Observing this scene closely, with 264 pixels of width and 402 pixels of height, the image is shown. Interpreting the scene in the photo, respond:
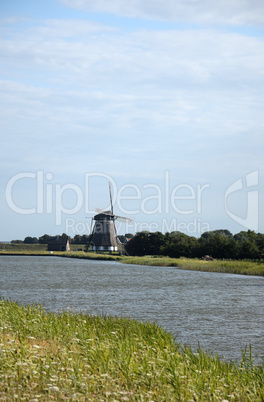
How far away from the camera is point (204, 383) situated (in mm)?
7695

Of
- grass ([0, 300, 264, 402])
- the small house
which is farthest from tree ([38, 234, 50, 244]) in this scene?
grass ([0, 300, 264, 402])

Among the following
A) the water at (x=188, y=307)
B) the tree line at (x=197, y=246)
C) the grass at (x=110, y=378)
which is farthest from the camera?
the tree line at (x=197, y=246)

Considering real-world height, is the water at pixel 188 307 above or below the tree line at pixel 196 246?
below

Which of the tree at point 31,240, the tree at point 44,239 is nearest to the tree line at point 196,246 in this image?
the tree at point 44,239

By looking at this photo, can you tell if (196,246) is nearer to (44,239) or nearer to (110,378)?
(110,378)

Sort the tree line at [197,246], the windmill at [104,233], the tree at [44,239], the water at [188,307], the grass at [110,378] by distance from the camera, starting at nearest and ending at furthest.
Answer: the grass at [110,378] < the water at [188,307] < the tree line at [197,246] < the windmill at [104,233] < the tree at [44,239]

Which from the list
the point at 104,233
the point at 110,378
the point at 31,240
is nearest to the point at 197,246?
the point at 104,233

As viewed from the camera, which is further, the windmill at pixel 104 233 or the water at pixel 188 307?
the windmill at pixel 104 233

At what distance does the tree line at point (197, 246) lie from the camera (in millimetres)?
68000

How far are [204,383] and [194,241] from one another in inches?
3087

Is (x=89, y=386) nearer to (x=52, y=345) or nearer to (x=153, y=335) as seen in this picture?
(x=52, y=345)

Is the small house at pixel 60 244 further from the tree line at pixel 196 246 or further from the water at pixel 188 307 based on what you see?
the water at pixel 188 307

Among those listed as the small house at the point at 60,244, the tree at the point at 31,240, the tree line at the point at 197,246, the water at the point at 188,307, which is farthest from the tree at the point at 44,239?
the water at the point at 188,307

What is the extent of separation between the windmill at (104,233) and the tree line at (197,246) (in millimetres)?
6209
